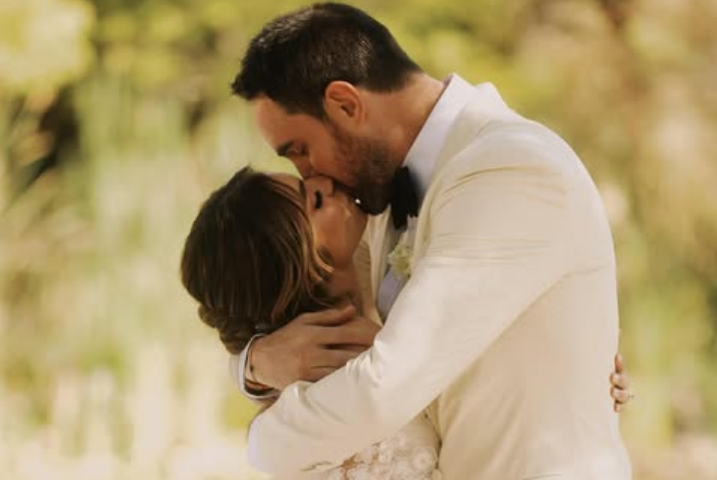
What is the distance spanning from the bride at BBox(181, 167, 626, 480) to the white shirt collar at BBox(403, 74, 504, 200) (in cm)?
21

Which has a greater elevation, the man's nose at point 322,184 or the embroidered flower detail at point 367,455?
the man's nose at point 322,184

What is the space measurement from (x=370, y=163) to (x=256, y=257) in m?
0.31

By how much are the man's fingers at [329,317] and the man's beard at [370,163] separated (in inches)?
9.5

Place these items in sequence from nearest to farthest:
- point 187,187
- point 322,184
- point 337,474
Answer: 1. point 337,474
2. point 322,184
3. point 187,187

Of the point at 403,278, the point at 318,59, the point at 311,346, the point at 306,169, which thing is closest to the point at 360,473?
the point at 311,346

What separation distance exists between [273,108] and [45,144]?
3.62 m

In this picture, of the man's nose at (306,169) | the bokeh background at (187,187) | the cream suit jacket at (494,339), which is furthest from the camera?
the bokeh background at (187,187)

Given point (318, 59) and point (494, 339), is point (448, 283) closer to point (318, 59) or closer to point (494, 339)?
point (494, 339)

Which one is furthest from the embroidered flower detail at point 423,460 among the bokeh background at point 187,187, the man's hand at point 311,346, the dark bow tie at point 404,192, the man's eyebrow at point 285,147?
the bokeh background at point 187,187

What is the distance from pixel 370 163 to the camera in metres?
2.92

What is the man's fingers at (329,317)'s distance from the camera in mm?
2883

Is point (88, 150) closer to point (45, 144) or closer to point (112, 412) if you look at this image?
point (45, 144)

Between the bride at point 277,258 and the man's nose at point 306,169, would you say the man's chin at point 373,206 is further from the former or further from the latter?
the man's nose at point 306,169

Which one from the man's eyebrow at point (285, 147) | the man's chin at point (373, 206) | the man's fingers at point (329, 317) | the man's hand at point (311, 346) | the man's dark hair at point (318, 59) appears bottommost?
the man's hand at point (311, 346)
